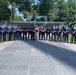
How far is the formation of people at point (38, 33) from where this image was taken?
27.7 m

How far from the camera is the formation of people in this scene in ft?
90.8

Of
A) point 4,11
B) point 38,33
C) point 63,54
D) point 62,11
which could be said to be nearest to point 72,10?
point 62,11

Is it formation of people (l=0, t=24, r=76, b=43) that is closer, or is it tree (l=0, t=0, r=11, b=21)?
formation of people (l=0, t=24, r=76, b=43)

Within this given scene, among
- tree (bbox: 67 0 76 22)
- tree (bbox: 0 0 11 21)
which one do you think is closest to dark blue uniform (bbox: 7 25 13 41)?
tree (bbox: 0 0 11 21)

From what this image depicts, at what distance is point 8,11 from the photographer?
56.8 meters

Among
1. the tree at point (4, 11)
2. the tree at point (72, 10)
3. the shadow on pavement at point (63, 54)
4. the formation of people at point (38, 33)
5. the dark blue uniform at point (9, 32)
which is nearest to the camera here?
the shadow on pavement at point (63, 54)

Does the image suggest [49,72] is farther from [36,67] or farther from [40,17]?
[40,17]

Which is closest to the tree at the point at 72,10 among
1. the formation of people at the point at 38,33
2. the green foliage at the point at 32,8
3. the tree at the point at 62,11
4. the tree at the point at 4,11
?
the tree at the point at 62,11

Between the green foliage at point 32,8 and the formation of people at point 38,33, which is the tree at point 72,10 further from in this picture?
the formation of people at point 38,33

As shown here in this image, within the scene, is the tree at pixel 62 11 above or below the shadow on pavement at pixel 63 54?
above

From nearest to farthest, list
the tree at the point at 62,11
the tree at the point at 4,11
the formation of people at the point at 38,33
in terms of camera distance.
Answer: the formation of people at the point at 38,33 → the tree at the point at 4,11 → the tree at the point at 62,11

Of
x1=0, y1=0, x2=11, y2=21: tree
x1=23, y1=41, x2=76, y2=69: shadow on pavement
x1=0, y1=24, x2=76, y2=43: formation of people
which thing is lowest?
x1=23, y1=41, x2=76, y2=69: shadow on pavement

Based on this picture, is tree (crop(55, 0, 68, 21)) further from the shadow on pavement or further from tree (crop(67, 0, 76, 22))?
the shadow on pavement

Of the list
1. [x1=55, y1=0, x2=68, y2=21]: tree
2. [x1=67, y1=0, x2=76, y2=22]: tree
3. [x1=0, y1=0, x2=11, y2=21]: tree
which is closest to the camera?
[x1=0, y1=0, x2=11, y2=21]: tree
